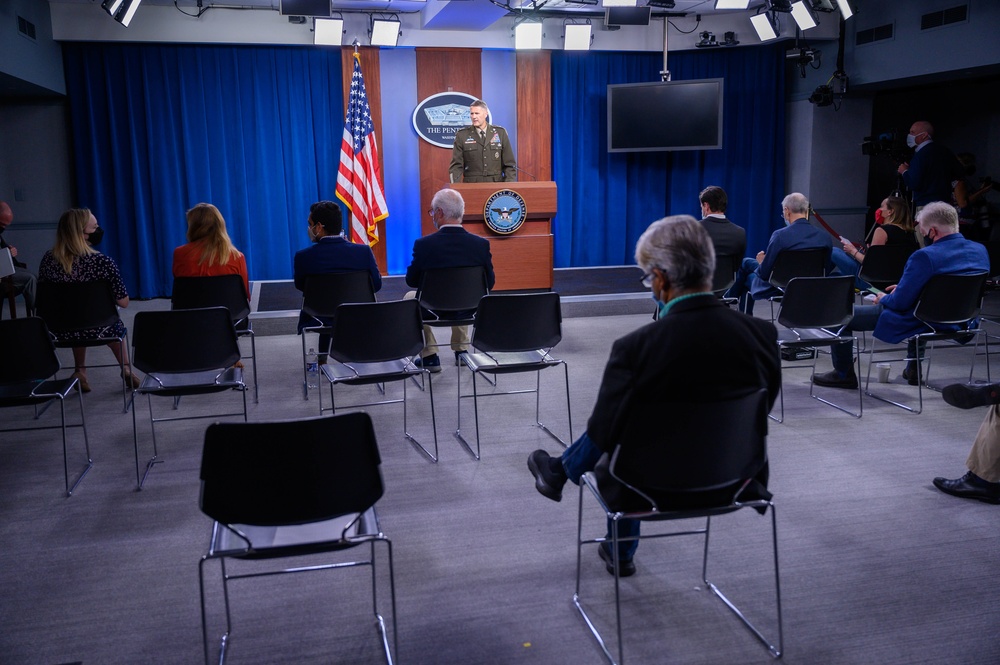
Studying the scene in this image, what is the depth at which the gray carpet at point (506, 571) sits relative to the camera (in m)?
2.44

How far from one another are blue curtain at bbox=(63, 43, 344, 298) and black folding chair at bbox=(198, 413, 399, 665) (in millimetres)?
7326

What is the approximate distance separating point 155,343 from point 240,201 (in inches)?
221

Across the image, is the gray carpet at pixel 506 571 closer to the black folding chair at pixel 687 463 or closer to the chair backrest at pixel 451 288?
the black folding chair at pixel 687 463

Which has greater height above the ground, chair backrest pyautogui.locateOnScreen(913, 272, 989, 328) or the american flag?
the american flag

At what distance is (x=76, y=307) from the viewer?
4562 mm

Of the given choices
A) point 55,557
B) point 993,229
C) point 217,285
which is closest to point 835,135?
point 993,229

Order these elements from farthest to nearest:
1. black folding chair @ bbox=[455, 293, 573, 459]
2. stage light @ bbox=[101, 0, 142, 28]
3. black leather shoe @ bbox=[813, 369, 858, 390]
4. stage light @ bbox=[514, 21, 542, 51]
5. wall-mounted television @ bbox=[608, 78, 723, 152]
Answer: wall-mounted television @ bbox=[608, 78, 723, 152] → stage light @ bbox=[514, 21, 542, 51] → stage light @ bbox=[101, 0, 142, 28] → black leather shoe @ bbox=[813, 369, 858, 390] → black folding chair @ bbox=[455, 293, 573, 459]

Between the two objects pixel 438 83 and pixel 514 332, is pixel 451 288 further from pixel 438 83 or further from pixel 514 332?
pixel 438 83

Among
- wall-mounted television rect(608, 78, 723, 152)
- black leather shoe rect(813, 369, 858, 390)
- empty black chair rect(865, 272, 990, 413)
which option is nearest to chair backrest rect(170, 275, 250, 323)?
black leather shoe rect(813, 369, 858, 390)

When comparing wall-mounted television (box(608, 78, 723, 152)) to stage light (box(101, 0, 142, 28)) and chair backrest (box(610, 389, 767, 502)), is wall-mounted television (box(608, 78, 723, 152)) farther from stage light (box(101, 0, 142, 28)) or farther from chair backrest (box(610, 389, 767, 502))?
chair backrest (box(610, 389, 767, 502))

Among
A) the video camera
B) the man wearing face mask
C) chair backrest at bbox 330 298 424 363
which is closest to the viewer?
chair backrest at bbox 330 298 424 363

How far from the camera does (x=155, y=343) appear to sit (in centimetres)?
373

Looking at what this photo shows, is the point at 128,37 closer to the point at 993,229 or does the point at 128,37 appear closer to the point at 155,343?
the point at 155,343

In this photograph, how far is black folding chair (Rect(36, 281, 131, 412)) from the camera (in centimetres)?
451
